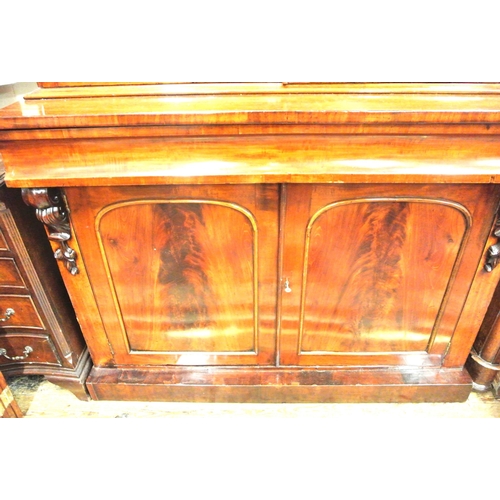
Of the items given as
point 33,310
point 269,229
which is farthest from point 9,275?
point 269,229

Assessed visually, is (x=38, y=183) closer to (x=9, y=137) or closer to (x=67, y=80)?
(x=9, y=137)

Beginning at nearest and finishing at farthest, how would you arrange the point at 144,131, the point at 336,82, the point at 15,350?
the point at 144,131, the point at 336,82, the point at 15,350

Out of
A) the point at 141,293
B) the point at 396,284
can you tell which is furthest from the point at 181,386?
the point at 396,284

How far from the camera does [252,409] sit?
108 centimetres

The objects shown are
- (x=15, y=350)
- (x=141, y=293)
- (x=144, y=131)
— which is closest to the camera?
(x=144, y=131)

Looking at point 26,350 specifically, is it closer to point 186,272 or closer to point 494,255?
point 186,272

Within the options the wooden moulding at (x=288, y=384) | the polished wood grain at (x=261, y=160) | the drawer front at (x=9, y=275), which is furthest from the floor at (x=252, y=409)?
the polished wood grain at (x=261, y=160)

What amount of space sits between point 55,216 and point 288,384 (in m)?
0.74

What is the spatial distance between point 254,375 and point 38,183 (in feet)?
2.39

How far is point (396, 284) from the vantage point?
2.96ft

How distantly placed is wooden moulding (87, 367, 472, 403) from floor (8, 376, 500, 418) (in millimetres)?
23

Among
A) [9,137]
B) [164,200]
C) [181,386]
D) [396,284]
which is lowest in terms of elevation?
[181,386]

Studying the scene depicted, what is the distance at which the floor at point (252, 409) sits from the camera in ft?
3.49

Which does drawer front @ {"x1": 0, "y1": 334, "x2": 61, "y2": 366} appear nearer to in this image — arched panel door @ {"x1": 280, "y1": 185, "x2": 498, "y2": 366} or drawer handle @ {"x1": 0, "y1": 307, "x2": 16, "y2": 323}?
drawer handle @ {"x1": 0, "y1": 307, "x2": 16, "y2": 323}
